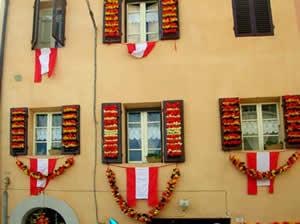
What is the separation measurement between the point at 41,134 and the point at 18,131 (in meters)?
0.60

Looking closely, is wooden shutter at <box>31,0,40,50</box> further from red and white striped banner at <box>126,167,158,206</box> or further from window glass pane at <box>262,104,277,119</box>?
window glass pane at <box>262,104,277,119</box>

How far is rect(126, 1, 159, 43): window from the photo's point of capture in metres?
11.2

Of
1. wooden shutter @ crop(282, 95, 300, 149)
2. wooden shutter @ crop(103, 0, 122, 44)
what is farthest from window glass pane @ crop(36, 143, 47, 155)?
wooden shutter @ crop(282, 95, 300, 149)

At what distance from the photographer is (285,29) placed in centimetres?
1052

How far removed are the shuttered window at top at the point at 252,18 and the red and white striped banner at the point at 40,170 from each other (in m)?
5.83

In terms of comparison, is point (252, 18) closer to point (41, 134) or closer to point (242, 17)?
point (242, 17)

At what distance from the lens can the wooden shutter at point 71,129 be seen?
10539mm

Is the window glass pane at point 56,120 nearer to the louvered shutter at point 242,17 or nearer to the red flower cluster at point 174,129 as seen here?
the red flower cluster at point 174,129

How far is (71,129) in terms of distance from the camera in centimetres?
1058

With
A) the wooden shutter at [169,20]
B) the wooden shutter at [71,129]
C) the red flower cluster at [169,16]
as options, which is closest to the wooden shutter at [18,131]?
the wooden shutter at [71,129]

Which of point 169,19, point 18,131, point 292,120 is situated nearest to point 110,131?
point 18,131

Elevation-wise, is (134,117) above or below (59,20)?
below

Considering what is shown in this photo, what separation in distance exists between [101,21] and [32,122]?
3284 millimetres

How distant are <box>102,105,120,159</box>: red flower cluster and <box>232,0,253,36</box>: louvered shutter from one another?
12.3 ft
